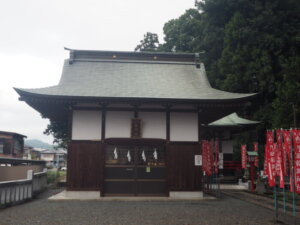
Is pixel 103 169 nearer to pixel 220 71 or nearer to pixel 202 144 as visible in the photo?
pixel 202 144

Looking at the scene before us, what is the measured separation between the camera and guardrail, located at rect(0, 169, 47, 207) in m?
12.3

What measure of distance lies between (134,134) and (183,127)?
2.49m

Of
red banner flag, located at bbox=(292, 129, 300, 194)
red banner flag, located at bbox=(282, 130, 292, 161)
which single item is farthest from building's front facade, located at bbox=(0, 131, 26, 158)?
red banner flag, located at bbox=(292, 129, 300, 194)

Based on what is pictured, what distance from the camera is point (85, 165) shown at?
14617 mm

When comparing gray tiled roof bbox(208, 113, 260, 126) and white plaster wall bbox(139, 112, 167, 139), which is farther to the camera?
gray tiled roof bbox(208, 113, 260, 126)

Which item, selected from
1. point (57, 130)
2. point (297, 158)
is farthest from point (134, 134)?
point (57, 130)

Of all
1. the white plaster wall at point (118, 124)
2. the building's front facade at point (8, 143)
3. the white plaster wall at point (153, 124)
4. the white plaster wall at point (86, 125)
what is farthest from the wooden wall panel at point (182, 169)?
the building's front facade at point (8, 143)

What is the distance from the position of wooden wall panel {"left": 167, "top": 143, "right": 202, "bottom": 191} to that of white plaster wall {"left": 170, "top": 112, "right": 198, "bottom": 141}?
42 centimetres

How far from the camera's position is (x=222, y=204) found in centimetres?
1330

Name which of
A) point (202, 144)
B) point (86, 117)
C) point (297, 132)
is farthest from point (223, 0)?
point (297, 132)

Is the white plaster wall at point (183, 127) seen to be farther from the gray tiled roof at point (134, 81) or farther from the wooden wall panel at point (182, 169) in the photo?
the gray tiled roof at point (134, 81)

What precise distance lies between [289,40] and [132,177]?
21761 millimetres

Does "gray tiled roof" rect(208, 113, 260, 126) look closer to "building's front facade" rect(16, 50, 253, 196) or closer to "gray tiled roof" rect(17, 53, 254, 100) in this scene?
"gray tiled roof" rect(17, 53, 254, 100)

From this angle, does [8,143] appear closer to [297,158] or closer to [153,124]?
[153,124]
